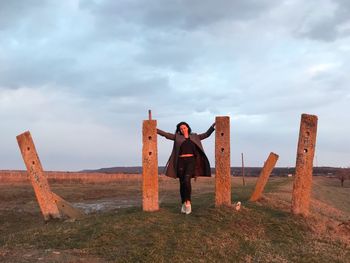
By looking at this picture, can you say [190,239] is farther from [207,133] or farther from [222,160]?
[207,133]

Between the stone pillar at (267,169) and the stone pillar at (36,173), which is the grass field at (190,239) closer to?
the stone pillar at (36,173)

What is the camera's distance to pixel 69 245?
27.7 ft

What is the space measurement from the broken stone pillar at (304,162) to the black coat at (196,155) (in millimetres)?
2140

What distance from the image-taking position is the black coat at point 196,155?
11.1m

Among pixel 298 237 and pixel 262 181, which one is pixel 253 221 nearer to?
pixel 298 237

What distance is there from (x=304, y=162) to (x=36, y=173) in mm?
6678

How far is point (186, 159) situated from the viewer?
36.1ft

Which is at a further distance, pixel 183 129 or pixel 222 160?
pixel 183 129

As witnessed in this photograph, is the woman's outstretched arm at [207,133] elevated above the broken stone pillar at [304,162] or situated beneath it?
elevated above

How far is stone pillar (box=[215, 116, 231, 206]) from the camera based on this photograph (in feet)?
35.3

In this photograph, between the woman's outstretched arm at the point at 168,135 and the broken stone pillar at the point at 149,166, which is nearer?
the broken stone pillar at the point at 149,166

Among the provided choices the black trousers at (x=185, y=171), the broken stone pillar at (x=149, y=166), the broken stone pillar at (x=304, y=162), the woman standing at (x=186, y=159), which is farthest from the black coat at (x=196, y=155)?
the broken stone pillar at (x=304, y=162)

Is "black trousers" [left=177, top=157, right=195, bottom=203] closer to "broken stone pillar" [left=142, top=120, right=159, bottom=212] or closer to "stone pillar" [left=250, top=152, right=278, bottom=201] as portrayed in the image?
"broken stone pillar" [left=142, top=120, right=159, bottom=212]

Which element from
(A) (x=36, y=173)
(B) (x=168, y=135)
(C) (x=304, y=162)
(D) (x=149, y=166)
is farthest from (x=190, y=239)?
(A) (x=36, y=173)
